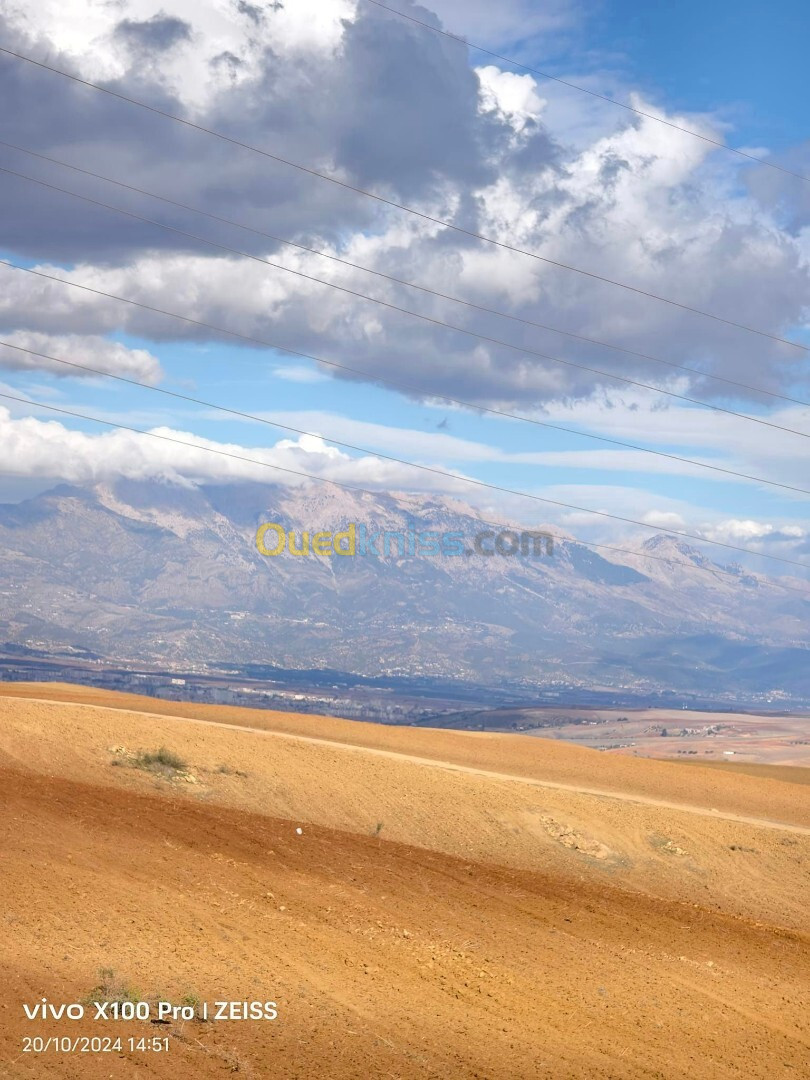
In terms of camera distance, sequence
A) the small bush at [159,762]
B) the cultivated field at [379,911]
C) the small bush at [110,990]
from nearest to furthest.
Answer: the small bush at [110,990], the cultivated field at [379,911], the small bush at [159,762]

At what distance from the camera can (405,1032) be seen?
62.6ft

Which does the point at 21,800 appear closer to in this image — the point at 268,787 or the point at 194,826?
the point at 194,826

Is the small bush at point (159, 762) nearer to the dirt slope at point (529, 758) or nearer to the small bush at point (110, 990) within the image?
the dirt slope at point (529, 758)

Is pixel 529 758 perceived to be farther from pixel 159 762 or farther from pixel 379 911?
pixel 379 911

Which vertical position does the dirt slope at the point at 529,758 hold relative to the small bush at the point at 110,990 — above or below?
below

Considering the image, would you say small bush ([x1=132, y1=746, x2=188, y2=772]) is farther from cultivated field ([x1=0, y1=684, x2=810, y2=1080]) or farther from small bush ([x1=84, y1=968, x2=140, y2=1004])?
small bush ([x1=84, y1=968, x2=140, y2=1004])

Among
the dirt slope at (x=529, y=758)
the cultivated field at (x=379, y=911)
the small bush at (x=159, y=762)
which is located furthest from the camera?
the dirt slope at (x=529, y=758)

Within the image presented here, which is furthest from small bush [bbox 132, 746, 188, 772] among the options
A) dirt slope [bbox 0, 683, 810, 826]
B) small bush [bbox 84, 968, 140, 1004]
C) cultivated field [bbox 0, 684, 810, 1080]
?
small bush [bbox 84, 968, 140, 1004]

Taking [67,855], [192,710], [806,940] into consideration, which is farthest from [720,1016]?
[192,710]

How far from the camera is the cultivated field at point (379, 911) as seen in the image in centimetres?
1875

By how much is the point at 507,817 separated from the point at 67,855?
1721 centimetres

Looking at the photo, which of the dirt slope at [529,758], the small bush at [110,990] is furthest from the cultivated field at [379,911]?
Result: the dirt slope at [529,758]

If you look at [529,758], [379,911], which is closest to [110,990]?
[379,911]

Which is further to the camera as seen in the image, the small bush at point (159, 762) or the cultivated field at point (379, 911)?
the small bush at point (159, 762)
